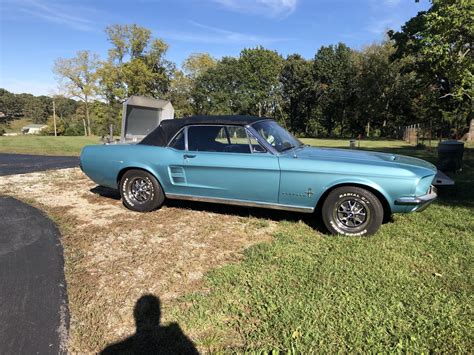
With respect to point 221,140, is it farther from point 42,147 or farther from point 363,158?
point 42,147

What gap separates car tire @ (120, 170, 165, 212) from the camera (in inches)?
213

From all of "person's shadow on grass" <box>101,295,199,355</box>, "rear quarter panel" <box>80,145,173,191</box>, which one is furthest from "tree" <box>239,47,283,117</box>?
"person's shadow on grass" <box>101,295,199,355</box>

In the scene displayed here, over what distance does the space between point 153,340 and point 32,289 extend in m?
1.47

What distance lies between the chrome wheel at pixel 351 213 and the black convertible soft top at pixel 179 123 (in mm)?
1794

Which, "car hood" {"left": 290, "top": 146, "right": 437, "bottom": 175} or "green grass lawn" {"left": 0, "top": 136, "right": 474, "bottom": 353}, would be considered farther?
"car hood" {"left": 290, "top": 146, "right": 437, "bottom": 175}

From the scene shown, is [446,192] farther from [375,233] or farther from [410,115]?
[410,115]

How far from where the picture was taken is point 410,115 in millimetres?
42750

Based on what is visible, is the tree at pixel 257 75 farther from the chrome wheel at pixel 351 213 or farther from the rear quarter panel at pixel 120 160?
the chrome wheel at pixel 351 213

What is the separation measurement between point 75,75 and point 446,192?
173 ft

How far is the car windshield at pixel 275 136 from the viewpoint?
489cm

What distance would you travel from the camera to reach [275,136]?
5098mm

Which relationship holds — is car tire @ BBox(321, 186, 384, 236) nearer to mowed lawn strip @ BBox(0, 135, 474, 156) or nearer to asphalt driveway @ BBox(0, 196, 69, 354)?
asphalt driveway @ BBox(0, 196, 69, 354)

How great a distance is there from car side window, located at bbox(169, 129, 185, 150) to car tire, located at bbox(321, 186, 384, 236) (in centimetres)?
231

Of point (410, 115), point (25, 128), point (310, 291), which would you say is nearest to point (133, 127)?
point (310, 291)
